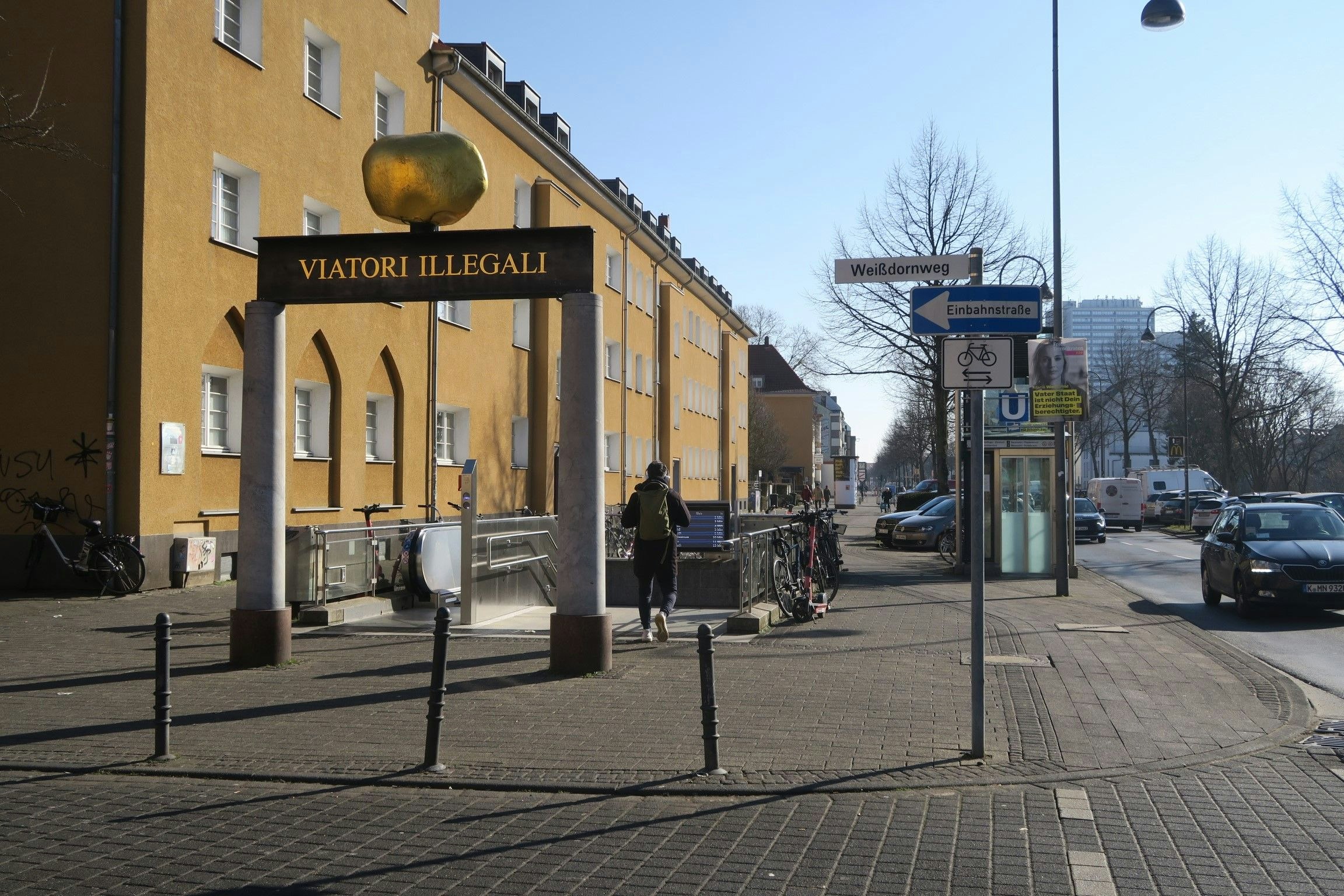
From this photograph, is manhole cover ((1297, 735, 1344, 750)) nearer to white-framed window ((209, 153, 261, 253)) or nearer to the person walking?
the person walking

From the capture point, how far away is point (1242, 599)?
16.0 m

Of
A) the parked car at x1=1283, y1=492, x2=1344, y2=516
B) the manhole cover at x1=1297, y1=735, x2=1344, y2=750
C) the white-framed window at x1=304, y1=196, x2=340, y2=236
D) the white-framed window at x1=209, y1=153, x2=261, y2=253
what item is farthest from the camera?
the parked car at x1=1283, y1=492, x2=1344, y2=516

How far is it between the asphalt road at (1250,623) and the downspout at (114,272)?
577 inches

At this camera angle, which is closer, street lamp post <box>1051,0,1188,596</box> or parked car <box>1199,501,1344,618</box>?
parked car <box>1199,501,1344,618</box>

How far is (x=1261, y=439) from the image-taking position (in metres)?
64.7

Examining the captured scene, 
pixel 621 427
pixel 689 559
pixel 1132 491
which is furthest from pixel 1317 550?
pixel 1132 491

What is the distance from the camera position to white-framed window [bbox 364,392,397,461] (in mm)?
24453

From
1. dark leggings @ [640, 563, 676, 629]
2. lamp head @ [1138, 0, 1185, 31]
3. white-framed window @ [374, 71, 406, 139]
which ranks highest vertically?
white-framed window @ [374, 71, 406, 139]

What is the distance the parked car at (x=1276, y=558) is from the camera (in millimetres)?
15312

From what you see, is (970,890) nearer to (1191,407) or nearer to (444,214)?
(444,214)

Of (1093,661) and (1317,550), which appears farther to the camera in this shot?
(1317,550)

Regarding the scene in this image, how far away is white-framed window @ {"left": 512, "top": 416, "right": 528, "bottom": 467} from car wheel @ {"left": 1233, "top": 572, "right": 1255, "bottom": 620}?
1917 cm

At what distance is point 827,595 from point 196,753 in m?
9.87

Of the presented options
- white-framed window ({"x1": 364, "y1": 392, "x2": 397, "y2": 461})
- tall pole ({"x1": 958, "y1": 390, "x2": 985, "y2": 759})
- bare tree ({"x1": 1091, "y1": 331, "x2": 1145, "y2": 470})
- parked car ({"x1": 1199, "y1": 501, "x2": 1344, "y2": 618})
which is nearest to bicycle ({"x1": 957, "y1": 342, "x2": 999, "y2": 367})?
tall pole ({"x1": 958, "y1": 390, "x2": 985, "y2": 759})
